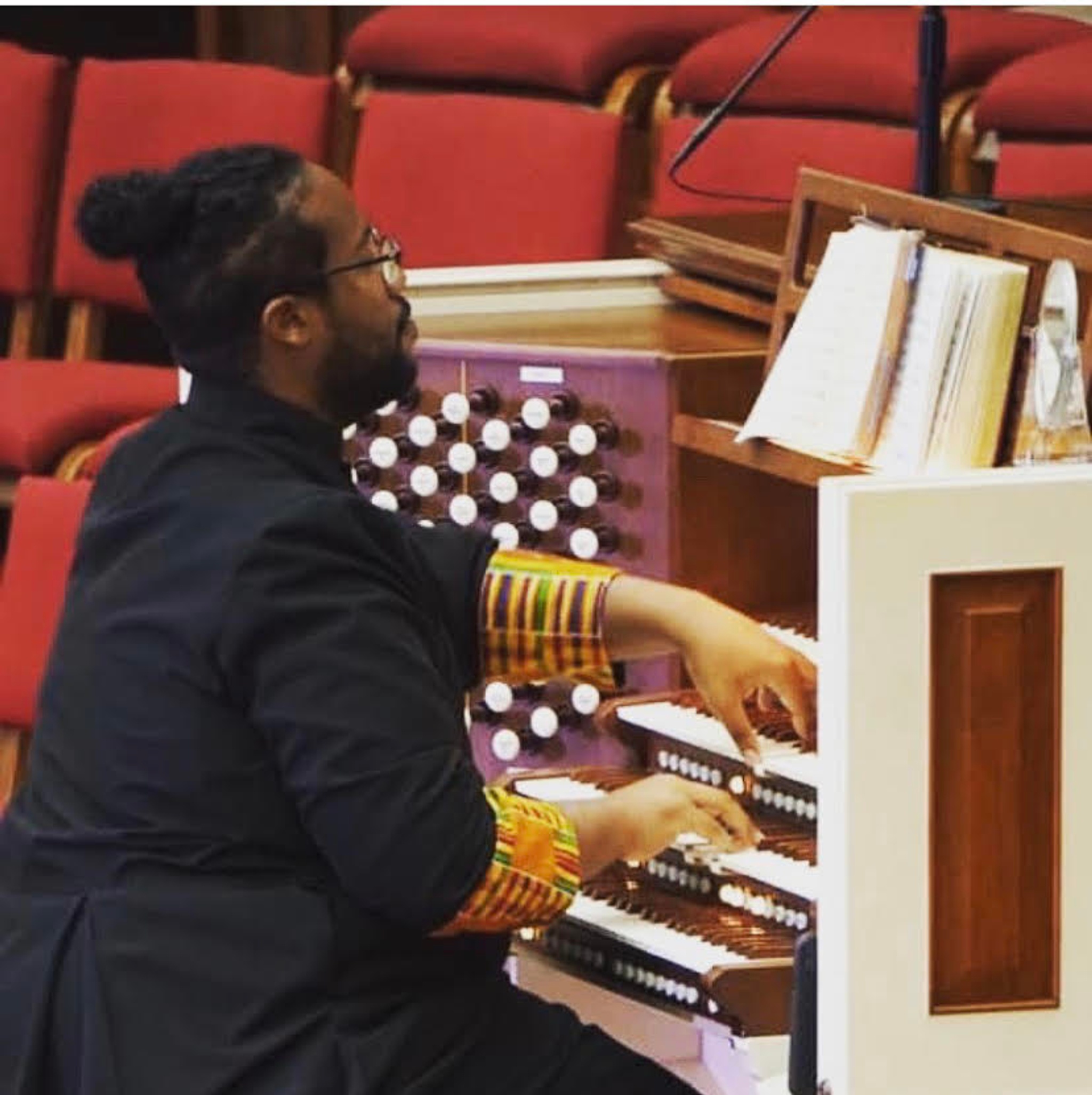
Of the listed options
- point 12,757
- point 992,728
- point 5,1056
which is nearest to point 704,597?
point 992,728

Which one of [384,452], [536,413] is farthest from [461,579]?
[384,452]

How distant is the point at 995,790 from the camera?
2.20 meters

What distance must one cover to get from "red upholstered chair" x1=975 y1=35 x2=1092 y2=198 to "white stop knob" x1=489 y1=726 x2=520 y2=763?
118 cm

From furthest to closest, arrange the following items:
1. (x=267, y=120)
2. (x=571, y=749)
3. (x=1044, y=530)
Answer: (x=267, y=120) < (x=571, y=749) < (x=1044, y=530)

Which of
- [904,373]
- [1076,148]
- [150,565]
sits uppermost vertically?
[1076,148]

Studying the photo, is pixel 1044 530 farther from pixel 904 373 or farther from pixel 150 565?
pixel 150 565

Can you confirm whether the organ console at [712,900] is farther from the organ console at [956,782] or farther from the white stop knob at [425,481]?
the white stop knob at [425,481]

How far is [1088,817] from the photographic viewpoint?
86.8 inches

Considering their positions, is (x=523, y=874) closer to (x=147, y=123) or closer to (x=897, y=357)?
(x=897, y=357)

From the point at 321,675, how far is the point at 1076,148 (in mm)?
2063

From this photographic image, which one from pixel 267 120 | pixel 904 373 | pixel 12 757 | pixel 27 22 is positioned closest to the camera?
pixel 904 373

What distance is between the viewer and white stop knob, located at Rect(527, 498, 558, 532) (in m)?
3.10

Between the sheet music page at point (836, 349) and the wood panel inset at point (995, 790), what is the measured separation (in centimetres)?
46

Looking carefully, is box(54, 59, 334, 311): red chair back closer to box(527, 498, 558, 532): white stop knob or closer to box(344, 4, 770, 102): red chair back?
box(344, 4, 770, 102): red chair back
